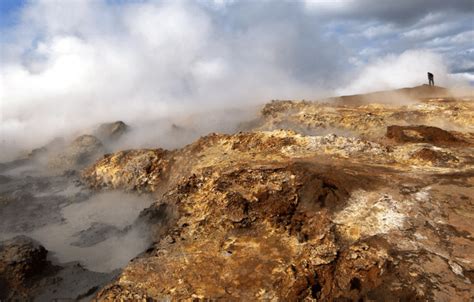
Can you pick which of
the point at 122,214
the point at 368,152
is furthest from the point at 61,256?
the point at 368,152

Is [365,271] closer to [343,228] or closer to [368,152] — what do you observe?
[343,228]

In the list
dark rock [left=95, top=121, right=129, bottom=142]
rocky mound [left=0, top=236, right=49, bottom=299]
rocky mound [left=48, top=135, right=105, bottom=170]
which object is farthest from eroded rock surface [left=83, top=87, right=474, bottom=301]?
dark rock [left=95, top=121, right=129, bottom=142]

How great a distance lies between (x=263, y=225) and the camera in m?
11.9

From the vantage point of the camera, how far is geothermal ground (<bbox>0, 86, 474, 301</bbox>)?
9266mm

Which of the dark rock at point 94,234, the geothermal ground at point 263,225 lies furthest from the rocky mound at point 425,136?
the dark rock at point 94,234

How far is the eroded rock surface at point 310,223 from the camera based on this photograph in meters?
9.09

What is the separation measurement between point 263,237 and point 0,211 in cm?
1399

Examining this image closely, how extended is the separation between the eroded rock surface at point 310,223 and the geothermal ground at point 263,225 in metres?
0.04

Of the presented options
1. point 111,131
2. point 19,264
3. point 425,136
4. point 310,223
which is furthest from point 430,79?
point 19,264

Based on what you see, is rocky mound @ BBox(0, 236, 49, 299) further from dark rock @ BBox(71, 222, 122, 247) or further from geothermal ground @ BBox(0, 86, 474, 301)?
dark rock @ BBox(71, 222, 122, 247)

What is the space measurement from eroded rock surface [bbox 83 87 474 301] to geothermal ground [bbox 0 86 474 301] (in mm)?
37

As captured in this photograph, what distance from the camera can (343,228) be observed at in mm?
10570

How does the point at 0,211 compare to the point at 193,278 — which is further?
the point at 0,211

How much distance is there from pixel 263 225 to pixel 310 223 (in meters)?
1.39
